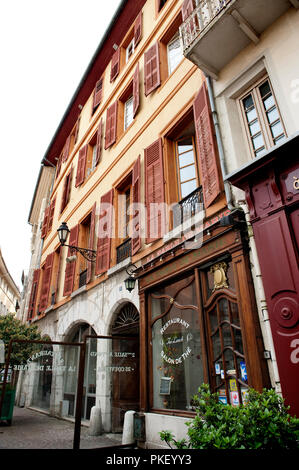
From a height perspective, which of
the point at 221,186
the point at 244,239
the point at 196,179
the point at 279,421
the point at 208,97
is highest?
the point at 208,97

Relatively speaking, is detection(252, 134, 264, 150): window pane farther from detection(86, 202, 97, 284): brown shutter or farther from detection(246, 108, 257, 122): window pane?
detection(86, 202, 97, 284): brown shutter

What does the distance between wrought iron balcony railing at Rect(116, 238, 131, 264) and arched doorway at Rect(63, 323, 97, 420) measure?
207 cm

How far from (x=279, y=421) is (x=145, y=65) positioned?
910cm

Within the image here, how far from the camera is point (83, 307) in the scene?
9305 mm

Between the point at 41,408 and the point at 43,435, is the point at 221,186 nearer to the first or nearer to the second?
the point at 43,435

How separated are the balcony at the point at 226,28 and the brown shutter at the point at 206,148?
539 millimetres

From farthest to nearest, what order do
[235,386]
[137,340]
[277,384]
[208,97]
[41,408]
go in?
[41,408] → [137,340] → [208,97] → [235,386] → [277,384]

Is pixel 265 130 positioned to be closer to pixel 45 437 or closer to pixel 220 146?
pixel 220 146

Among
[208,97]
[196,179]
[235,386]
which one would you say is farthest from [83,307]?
[208,97]

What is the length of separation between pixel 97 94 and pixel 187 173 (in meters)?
7.78

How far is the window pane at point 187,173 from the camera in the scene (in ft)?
21.0

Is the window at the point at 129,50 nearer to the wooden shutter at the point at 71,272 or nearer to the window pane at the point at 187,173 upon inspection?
the wooden shutter at the point at 71,272

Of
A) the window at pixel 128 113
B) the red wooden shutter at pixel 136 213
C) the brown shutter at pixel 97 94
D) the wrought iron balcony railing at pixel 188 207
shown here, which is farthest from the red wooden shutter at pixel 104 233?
the brown shutter at pixel 97 94

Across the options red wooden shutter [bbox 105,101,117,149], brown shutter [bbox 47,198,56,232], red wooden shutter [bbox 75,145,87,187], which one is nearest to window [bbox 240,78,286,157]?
red wooden shutter [bbox 105,101,117,149]
